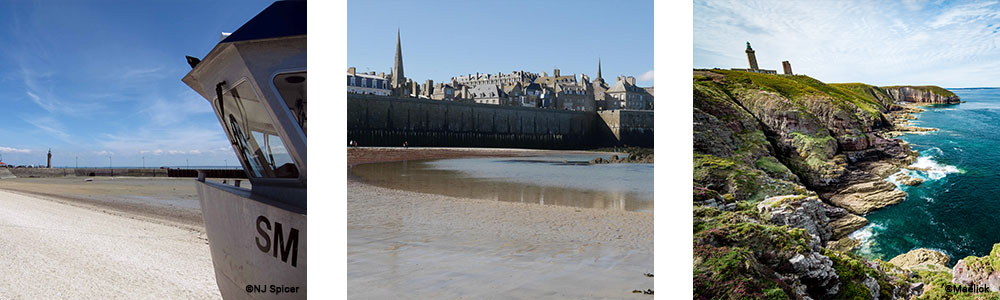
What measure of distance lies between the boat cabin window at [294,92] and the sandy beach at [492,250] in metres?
1.21

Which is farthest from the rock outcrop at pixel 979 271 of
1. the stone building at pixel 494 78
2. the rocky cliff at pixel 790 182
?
the stone building at pixel 494 78

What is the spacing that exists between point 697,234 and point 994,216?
93cm

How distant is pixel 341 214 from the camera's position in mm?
1256

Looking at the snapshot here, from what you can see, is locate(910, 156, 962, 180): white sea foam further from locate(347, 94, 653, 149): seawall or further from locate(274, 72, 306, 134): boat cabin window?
locate(347, 94, 653, 149): seawall

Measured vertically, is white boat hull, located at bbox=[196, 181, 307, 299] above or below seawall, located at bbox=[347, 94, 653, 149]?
below

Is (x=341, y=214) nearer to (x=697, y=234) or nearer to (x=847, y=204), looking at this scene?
(x=697, y=234)

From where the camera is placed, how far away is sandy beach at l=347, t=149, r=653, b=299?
243 cm

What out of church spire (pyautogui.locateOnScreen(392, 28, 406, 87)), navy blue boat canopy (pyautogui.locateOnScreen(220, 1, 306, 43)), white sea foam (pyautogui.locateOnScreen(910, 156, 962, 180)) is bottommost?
white sea foam (pyautogui.locateOnScreen(910, 156, 962, 180))

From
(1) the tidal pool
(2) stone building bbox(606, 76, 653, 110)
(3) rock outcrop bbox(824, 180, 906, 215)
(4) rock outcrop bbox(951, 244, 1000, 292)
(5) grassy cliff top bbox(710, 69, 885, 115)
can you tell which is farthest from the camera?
(2) stone building bbox(606, 76, 653, 110)

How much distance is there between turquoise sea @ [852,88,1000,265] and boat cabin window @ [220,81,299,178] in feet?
6.61

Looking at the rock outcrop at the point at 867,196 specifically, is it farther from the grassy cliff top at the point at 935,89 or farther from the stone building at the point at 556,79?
the stone building at the point at 556,79

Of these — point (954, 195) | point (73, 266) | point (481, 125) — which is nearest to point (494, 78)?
point (481, 125)

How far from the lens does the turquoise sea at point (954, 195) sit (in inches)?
61.8

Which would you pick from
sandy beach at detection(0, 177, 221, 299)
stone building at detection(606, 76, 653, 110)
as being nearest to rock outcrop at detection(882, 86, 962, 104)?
sandy beach at detection(0, 177, 221, 299)
